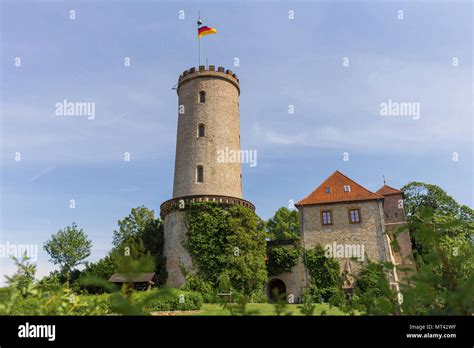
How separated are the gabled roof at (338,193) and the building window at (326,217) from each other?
0.94 meters

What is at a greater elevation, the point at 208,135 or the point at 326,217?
the point at 208,135

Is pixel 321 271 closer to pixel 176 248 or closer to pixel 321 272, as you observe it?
pixel 321 272

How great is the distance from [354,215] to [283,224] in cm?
2107

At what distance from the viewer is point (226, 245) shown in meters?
24.8

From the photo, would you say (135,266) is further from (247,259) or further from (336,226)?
(336,226)

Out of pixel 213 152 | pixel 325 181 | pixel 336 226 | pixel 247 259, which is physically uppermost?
pixel 213 152

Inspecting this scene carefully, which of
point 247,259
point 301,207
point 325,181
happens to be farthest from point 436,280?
point 325,181

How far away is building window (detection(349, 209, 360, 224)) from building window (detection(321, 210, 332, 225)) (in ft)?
5.60

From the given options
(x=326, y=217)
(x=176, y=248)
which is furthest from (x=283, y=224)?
(x=176, y=248)

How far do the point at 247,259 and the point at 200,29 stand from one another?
21.3 metres

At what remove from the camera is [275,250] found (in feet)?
95.9

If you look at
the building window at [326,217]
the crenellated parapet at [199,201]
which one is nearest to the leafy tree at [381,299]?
the crenellated parapet at [199,201]

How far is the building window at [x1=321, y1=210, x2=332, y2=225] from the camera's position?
29531 mm
